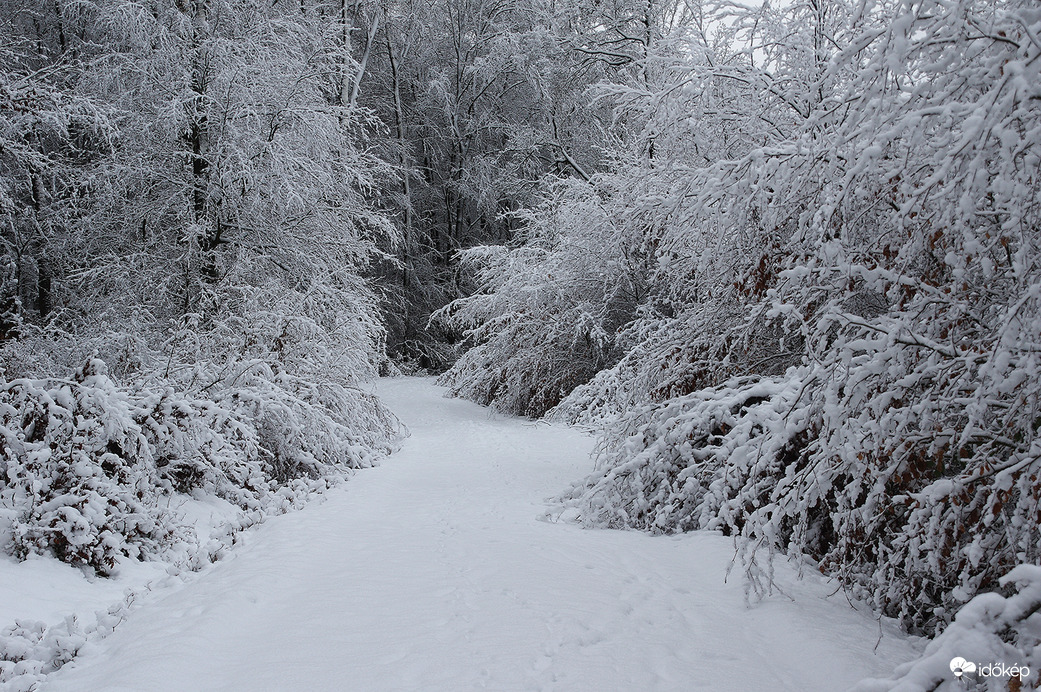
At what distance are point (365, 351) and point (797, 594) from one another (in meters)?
8.28

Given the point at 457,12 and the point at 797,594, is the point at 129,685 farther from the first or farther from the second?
the point at 457,12

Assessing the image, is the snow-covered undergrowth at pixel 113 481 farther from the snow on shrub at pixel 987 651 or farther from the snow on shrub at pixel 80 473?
the snow on shrub at pixel 987 651

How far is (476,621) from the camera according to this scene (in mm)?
3396

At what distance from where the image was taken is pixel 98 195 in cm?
1001

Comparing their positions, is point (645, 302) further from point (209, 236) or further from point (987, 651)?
point (987, 651)

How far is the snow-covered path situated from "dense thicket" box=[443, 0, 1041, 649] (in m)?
0.37

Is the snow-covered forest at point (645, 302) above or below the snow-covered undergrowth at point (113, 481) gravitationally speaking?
above

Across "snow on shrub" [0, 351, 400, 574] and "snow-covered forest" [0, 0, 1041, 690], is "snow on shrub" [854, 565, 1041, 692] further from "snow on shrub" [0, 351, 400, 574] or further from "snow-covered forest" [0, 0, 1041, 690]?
"snow on shrub" [0, 351, 400, 574]

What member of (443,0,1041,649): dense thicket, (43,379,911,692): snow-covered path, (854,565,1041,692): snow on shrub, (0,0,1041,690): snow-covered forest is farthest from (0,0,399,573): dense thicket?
(854,565,1041,692): snow on shrub

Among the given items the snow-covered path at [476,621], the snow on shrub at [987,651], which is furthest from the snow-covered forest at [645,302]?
the snow-covered path at [476,621]

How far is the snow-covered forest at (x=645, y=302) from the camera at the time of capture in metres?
2.50

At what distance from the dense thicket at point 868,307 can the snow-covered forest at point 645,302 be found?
24 mm

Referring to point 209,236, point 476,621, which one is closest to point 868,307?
point 476,621

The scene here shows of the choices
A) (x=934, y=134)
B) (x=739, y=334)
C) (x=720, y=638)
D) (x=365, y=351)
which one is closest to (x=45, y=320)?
(x=365, y=351)
